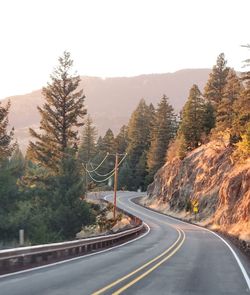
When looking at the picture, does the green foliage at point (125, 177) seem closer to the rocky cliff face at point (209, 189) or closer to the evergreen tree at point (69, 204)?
the rocky cliff face at point (209, 189)

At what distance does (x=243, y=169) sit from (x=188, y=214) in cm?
1834

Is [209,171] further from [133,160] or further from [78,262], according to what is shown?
[133,160]

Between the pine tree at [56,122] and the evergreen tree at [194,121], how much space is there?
29.6m

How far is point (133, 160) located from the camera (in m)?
120

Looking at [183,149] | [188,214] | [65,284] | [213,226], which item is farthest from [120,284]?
[183,149]

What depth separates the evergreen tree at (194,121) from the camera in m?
84.0

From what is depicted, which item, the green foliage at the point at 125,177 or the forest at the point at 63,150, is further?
the green foliage at the point at 125,177

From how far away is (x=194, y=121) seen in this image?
84.9m

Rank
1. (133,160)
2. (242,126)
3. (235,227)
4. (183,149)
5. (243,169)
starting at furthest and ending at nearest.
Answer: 1. (133,160)
2. (183,149)
3. (242,126)
4. (243,169)
5. (235,227)

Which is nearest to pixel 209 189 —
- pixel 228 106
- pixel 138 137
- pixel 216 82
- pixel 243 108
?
pixel 228 106

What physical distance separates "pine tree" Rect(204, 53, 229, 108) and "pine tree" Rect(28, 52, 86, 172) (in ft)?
133

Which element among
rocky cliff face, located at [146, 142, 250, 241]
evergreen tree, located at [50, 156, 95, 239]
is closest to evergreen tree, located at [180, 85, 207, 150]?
rocky cliff face, located at [146, 142, 250, 241]

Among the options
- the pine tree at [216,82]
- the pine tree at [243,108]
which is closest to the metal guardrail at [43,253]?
the pine tree at [243,108]

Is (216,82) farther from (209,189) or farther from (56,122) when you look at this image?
(56,122)
